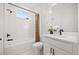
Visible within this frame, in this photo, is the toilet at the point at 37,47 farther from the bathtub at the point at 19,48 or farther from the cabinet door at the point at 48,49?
the cabinet door at the point at 48,49

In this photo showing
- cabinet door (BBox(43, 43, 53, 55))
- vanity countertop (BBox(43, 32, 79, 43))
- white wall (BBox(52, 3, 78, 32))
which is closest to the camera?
vanity countertop (BBox(43, 32, 79, 43))

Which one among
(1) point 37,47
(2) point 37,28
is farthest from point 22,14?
(1) point 37,47

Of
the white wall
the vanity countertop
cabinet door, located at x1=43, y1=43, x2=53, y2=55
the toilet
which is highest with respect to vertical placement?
the white wall

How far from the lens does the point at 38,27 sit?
126 inches

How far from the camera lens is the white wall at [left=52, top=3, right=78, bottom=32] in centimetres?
212

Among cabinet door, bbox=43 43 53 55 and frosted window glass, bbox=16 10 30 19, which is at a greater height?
frosted window glass, bbox=16 10 30 19

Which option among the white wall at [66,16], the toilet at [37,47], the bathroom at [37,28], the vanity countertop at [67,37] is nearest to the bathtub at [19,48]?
the bathroom at [37,28]

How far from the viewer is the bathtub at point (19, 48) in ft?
6.53

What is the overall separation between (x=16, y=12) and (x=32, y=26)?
0.85 m

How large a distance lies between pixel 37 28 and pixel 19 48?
109cm

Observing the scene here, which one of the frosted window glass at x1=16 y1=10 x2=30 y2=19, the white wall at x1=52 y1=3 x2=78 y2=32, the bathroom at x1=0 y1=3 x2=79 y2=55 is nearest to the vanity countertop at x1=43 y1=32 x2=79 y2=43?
the bathroom at x1=0 y1=3 x2=79 y2=55

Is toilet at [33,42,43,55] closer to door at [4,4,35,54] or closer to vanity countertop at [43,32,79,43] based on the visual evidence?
door at [4,4,35,54]

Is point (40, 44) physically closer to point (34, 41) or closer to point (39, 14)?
point (34, 41)

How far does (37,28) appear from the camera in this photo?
3.19 m
